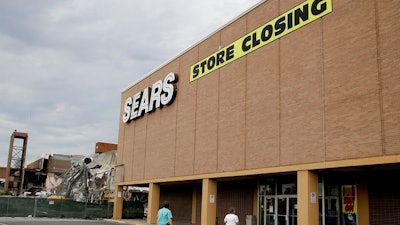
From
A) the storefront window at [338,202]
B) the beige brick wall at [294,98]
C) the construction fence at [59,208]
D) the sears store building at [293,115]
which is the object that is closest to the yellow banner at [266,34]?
the sears store building at [293,115]

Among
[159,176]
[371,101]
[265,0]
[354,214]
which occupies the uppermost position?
[265,0]

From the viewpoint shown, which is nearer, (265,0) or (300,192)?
(300,192)

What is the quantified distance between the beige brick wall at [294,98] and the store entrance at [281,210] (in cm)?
275

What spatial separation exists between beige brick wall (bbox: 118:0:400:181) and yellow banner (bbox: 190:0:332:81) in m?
0.30

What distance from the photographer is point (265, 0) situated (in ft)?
71.4

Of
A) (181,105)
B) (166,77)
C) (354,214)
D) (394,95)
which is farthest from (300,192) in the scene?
(166,77)

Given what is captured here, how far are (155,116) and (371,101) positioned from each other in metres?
19.2

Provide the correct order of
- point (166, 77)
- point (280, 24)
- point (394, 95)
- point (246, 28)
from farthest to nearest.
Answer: point (166, 77)
point (246, 28)
point (280, 24)
point (394, 95)

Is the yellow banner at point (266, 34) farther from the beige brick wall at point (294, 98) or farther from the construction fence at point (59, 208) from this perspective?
the construction fence at point (59, 208)

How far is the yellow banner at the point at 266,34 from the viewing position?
18688 mm

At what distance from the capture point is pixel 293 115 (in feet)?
62.7

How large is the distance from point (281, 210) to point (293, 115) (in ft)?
19.5

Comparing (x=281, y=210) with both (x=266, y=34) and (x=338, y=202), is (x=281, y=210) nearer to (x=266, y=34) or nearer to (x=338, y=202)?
(x=338, y=202)

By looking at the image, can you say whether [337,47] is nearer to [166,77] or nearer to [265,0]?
[265,0]
